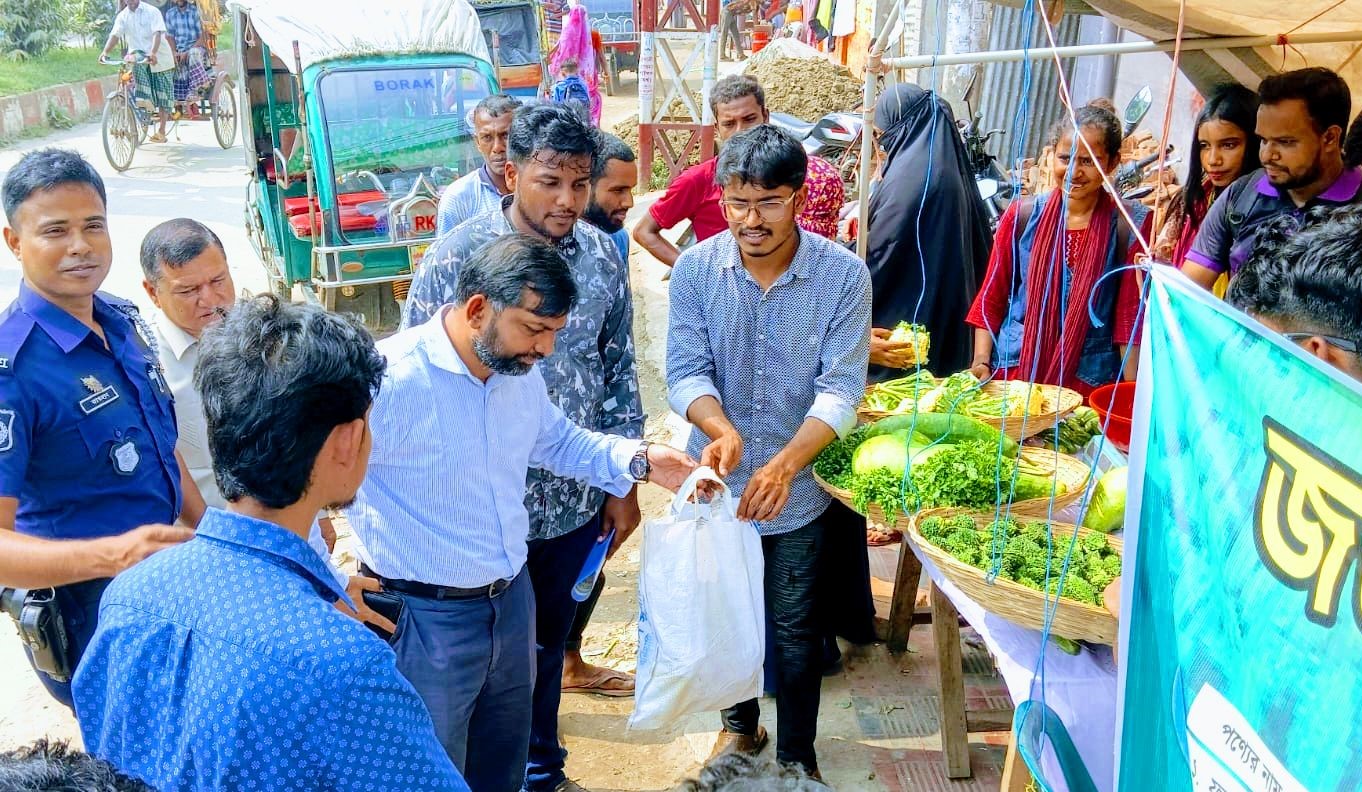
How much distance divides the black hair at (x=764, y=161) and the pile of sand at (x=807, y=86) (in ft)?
36.3

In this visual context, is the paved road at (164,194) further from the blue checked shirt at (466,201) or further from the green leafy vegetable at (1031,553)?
the green leafy vegetable at (1031,553)

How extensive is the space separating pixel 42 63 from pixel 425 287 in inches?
742

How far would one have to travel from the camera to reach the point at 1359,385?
134cm

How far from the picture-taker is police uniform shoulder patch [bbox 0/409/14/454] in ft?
7.46

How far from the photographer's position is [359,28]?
7.74 metres

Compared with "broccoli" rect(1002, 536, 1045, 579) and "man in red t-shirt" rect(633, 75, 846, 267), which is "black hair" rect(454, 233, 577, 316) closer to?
"broccoli" rect(1002, 536, 1045, 579)

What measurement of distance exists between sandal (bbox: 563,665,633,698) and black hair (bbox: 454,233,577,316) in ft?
6.48

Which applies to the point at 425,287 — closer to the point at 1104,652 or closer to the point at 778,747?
the point at 778,747

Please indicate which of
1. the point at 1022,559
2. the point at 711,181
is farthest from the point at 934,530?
the point at 711,181

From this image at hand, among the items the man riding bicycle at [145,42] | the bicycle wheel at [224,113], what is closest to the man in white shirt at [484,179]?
the man riding bicycle at [145,42]

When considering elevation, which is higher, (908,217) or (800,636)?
(908,217)

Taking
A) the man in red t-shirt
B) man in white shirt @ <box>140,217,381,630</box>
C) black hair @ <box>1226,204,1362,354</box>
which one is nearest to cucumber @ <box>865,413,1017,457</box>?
black hair @ <box>1226,204,1362,354</box>

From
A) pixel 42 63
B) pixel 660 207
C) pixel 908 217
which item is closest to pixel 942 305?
pixel 908 217

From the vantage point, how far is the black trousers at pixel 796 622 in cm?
308
